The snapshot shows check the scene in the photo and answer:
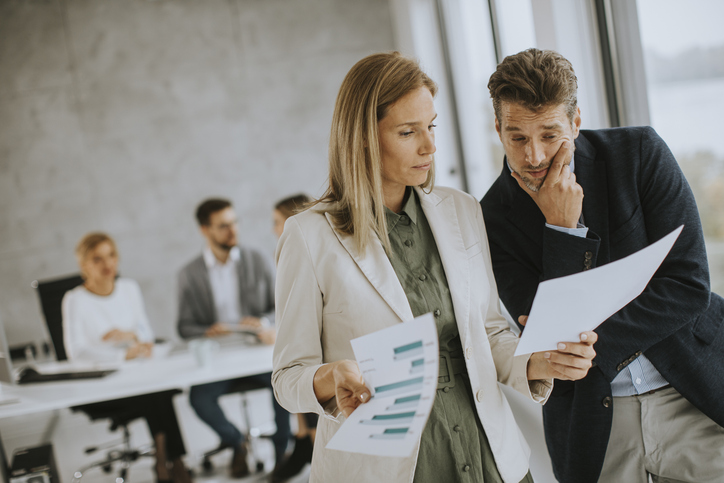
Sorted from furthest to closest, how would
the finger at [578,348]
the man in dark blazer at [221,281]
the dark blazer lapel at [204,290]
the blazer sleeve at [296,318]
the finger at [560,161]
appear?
the dark blazer lapel at [204,290] → the man in dark blazer at [221,281] → the finger at [560,161] → the blazer sleeve at [296,318] → the finger at [578,348]

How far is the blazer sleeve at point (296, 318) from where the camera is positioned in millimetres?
1229

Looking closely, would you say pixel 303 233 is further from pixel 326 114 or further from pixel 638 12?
pixel 326 114

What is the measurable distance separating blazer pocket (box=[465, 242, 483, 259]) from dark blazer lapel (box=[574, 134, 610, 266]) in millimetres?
278

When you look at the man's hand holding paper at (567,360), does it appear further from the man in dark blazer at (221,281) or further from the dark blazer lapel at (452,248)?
the man in dark blazer at (221,281)

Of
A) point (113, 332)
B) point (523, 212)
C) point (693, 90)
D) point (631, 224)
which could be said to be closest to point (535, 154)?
point (523, 212)

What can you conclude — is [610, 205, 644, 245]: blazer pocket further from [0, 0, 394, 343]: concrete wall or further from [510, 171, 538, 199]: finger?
[0, 0, 394, 343]: concrete wall

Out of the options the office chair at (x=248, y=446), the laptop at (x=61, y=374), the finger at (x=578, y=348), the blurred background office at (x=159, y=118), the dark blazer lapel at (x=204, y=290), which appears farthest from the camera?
the blurred background office at (x=159, y=118)

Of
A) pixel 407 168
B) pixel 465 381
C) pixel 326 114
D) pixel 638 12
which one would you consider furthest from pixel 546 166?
pixel 326 114

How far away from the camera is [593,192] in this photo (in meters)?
1.40

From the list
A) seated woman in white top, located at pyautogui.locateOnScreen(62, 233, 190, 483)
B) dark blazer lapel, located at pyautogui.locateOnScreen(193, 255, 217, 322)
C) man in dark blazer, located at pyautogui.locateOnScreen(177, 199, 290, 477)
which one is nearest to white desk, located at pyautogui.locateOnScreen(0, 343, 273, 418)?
seated woman in white top, located at pyautogui.locateOnScreen(62, 233, 190, 483)

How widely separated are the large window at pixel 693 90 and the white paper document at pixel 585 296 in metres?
1.21

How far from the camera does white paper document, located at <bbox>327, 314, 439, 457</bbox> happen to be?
2.91 feet

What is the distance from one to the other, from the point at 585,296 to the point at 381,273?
445 mm

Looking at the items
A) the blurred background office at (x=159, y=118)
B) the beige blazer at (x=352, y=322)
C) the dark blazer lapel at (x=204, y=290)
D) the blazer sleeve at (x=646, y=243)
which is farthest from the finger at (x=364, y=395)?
the blurred background office at (x=159, y=118)
